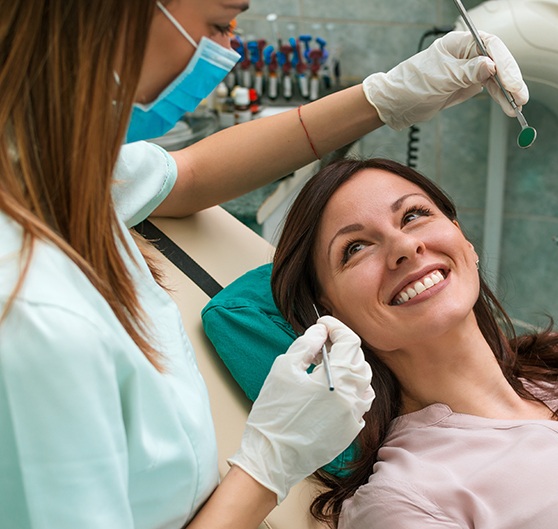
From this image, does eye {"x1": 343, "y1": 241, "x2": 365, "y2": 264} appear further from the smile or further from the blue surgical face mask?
the blue surgical face mask

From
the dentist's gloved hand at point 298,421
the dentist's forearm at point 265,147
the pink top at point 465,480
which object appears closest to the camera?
the dentist's gloved hand at point 298,421

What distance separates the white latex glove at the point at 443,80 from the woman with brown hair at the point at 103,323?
0.75 m

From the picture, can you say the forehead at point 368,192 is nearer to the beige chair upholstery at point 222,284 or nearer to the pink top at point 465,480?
the beige chair upholstery at point 222,284

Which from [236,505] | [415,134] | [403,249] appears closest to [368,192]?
[403,249]

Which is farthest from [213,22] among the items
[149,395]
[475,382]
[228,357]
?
[475,382]

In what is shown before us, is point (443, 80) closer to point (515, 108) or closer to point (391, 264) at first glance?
point (515, 108)

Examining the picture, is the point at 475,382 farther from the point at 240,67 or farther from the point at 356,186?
the point at 240,67

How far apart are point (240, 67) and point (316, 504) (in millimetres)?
2205

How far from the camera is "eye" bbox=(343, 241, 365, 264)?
5.04 ft

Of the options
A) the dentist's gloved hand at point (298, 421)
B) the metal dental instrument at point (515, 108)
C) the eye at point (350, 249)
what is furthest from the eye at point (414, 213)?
the dentist's gloved hand at point (298, 421)

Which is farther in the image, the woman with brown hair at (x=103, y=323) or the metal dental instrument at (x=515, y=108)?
the metal dental instrument at (x=515, y=108)

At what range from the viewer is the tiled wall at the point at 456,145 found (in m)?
3.36

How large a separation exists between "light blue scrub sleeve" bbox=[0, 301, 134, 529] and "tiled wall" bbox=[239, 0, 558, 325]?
2.76 metres

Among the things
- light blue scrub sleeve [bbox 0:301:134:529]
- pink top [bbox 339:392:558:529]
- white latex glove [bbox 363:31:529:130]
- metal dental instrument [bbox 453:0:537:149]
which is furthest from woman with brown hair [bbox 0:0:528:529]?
white latex glove [bbox 363:31:529:130]
